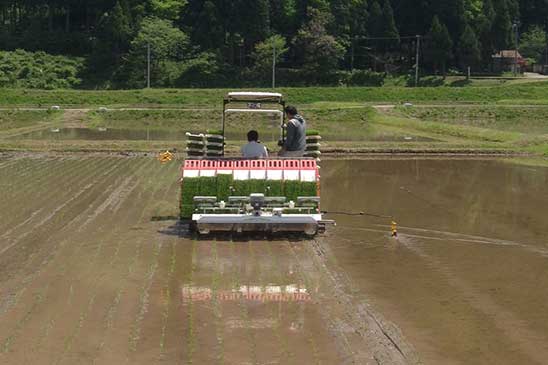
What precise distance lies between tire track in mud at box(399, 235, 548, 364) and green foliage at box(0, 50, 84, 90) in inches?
2209

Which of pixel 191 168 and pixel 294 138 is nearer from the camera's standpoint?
pixel 191 168

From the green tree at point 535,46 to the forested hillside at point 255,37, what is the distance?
5.47m

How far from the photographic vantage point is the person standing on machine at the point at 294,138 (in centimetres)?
1209

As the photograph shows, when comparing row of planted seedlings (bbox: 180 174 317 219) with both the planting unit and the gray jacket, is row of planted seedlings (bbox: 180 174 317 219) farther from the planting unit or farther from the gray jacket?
the gray jacket

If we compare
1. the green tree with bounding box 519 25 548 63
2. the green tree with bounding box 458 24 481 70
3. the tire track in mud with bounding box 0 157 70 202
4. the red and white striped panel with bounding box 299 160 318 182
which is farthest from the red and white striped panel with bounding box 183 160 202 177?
the green tree with bounding box 519 25 548 63

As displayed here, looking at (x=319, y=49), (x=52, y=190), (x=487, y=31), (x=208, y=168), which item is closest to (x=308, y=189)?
(x=208, y=168)

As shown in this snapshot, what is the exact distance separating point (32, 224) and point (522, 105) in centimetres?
3931

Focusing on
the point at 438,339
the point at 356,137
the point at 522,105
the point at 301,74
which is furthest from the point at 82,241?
the point at 301,74

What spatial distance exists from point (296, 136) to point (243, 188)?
1.37 meters

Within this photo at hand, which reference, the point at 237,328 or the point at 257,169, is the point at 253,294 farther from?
the point at 257,169

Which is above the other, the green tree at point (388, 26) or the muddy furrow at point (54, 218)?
the green tree at point (388, 26)

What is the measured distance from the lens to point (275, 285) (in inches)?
337

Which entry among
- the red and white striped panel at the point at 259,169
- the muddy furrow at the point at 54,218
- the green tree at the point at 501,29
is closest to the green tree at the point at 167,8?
the green tree at the point at 501,29

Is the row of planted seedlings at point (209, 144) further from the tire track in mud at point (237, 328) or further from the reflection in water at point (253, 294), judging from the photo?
the reflection in water at point (253, 294)
